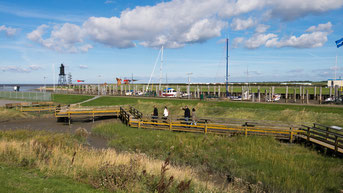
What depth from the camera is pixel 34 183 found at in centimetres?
725

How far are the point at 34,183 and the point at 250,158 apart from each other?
33.8 feet

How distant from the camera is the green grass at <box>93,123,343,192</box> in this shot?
1016cm

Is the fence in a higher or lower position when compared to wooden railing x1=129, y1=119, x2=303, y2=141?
higher

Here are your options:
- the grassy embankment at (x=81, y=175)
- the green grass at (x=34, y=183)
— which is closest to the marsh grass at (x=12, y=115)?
the grassy embankment at (x=81, y=175)

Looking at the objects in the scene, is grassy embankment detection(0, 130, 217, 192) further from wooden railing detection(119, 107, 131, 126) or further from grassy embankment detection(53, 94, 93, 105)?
grassy embankment detection(53, 94, 93, 105)

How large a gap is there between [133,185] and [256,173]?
644cm

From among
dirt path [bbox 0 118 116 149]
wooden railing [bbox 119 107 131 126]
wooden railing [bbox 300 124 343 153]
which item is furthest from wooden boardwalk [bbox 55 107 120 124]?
wooden railing [bbox 300 124 343 153]

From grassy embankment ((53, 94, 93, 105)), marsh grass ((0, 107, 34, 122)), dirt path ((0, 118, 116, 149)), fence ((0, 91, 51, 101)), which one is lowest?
dirt path ((0, 118, 116, 149))

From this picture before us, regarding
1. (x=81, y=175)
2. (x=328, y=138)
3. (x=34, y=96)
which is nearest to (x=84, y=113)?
(x=81, y=175)

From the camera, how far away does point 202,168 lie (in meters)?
12.5

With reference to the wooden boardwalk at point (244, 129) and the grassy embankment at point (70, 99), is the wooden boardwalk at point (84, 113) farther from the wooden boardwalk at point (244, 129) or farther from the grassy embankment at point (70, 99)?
the grassy embankment at point (70, 99)

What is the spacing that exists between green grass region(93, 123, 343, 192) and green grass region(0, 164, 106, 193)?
6480 millimetres

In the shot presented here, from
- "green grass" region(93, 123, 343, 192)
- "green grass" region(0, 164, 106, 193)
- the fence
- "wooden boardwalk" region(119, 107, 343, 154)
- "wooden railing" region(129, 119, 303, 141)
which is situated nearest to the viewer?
"green grass" region(0, 164, 106, 193)

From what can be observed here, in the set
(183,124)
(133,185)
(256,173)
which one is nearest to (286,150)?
(256,173)
